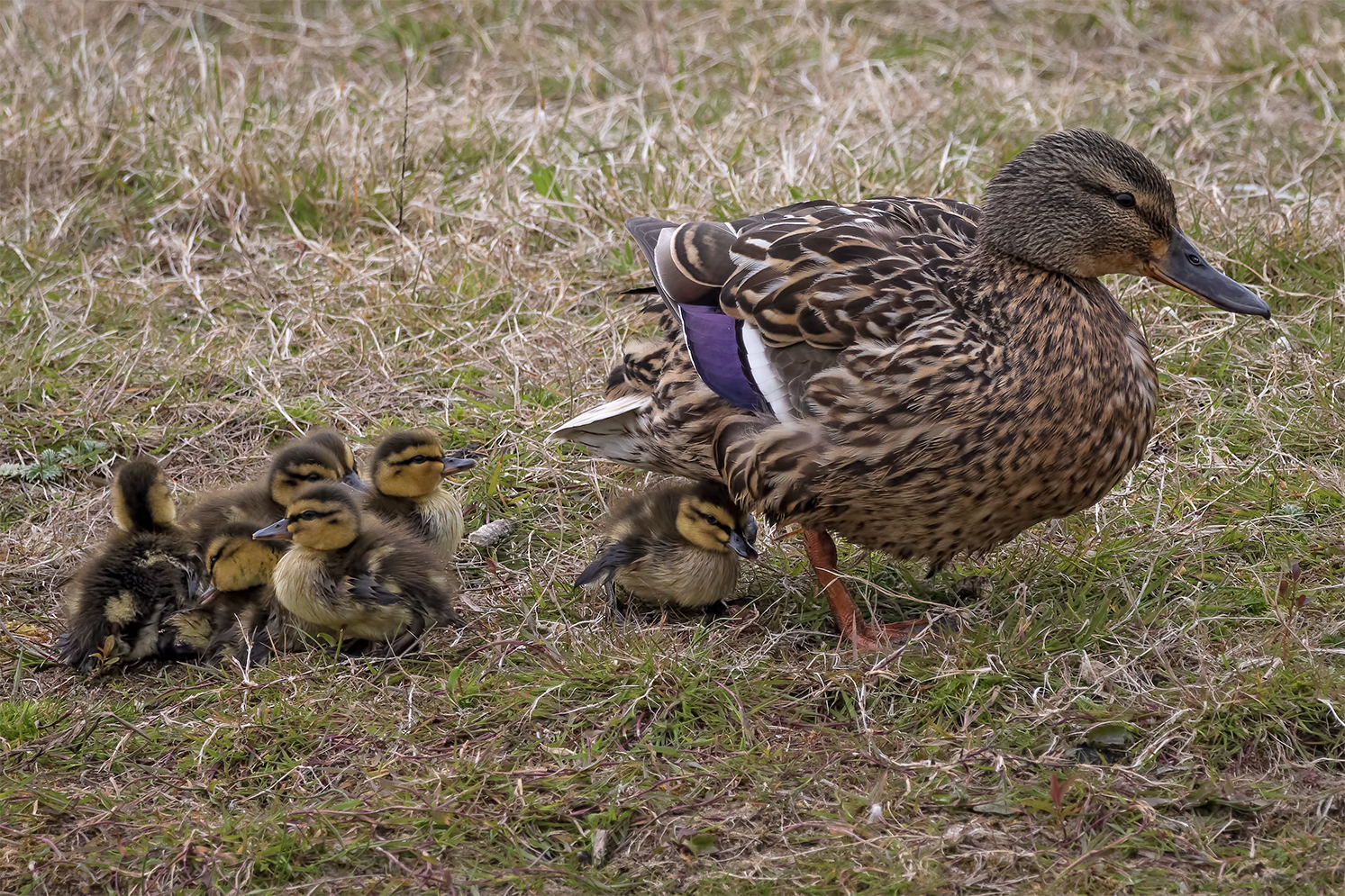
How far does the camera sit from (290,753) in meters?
2.89

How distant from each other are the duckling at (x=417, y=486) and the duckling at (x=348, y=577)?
0.24m

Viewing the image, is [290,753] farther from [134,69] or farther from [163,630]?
[134,69]

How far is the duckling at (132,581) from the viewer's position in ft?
10.4

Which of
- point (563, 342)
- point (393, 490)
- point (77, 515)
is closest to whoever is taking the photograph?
point (393, 490)

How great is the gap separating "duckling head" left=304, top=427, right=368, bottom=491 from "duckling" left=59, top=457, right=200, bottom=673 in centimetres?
36

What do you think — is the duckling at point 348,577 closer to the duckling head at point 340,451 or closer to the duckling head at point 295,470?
the duckling head at point 295,470

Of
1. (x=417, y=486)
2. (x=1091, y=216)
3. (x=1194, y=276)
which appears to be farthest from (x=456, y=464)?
(x=1194, y=276)

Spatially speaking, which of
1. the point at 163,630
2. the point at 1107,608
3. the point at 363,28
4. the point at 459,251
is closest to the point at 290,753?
the point at 163,630

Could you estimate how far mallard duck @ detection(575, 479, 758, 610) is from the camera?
10.7ft

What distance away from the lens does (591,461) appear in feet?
13.1

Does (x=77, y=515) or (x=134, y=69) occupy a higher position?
(x=134, y=69)

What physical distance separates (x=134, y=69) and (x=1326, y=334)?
4.51 m

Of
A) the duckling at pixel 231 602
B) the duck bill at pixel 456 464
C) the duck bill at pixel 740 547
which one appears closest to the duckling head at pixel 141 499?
the duckling at pixel 231 602

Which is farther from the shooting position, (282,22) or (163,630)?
(282,22)
